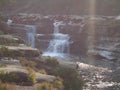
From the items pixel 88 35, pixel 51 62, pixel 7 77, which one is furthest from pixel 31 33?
pixel 7 77

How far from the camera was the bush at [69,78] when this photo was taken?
2485 cm

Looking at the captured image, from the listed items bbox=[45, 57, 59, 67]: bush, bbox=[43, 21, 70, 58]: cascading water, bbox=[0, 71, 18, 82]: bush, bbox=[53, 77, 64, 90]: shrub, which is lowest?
bbox=[43, 21, 70, 58]: cascading water

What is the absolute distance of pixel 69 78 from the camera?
84.7ft

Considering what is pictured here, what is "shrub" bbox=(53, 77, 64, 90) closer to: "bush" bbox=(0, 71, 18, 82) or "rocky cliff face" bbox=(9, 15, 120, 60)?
"bush" bbox=(0, 71, 18, 82)

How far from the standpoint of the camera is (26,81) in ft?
66.2

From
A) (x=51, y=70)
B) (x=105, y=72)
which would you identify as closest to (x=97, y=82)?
(x=105, y=72)

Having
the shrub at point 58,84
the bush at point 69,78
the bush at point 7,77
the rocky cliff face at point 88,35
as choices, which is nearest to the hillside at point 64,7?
the rocky cliff face at point 88,35

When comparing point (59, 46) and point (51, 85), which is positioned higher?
point (51, 85)

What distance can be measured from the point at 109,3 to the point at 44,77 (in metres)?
66.5

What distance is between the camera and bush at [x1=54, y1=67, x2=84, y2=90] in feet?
81.5

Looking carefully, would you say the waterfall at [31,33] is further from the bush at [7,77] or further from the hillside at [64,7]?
the bush at [7,77]

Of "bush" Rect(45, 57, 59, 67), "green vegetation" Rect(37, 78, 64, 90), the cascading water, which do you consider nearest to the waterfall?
the cascading water

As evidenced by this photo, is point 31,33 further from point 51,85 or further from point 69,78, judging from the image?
point 51,85

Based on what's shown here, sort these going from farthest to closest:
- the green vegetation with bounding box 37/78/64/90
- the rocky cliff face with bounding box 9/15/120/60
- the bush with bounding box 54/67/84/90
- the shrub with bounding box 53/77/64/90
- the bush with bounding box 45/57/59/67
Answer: the rocky cliff face with bounding box 9/15/120/60 → the bush with bounding box 45/57/59/67 → the bush with bounding box 54/67/84/90 → the shrub with bounding box 53/77/64/90 → the green vegetation with bounding box 37/78/64/90
